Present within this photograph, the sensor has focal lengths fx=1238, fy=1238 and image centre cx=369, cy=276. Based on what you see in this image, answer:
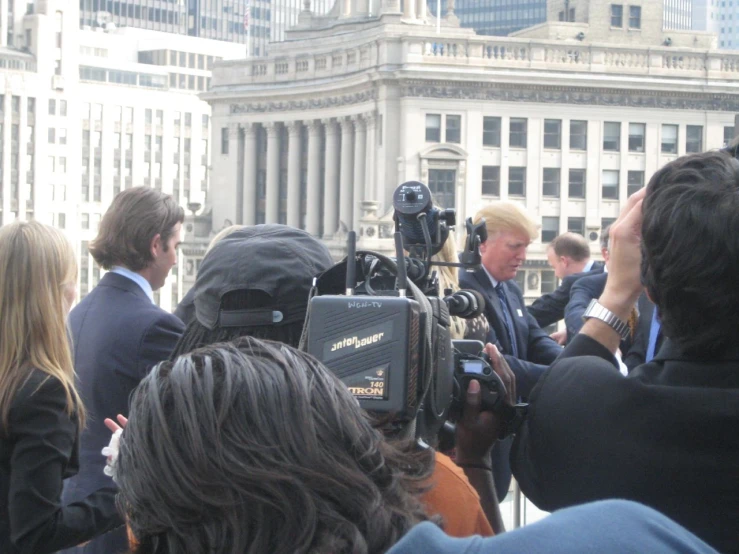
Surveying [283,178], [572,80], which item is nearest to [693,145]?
[572,80]

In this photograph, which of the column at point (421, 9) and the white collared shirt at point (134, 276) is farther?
the column at point (421, 9)

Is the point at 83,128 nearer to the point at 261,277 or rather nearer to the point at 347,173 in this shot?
the point at 347,173

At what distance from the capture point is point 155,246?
4605 millimetres

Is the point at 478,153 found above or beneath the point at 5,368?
above

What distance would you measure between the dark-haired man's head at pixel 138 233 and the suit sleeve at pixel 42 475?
0.89m

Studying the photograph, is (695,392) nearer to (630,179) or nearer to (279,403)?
(279,403)

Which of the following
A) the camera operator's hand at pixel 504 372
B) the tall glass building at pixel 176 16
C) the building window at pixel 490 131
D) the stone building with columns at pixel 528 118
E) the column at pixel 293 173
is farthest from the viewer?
the tall glass building at pixel 176 16

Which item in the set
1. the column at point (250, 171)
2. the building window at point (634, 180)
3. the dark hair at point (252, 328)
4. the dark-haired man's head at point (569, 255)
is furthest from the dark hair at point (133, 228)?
the column at point (250, 171)

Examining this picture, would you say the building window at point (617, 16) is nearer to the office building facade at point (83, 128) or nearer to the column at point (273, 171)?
the column at point (273, 171)

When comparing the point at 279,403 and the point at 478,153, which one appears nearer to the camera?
the point at 279,403

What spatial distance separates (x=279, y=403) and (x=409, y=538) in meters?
0.37

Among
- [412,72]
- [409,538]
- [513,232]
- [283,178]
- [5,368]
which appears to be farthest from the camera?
[283,178]

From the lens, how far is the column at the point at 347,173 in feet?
223

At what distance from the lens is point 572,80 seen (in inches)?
2431
